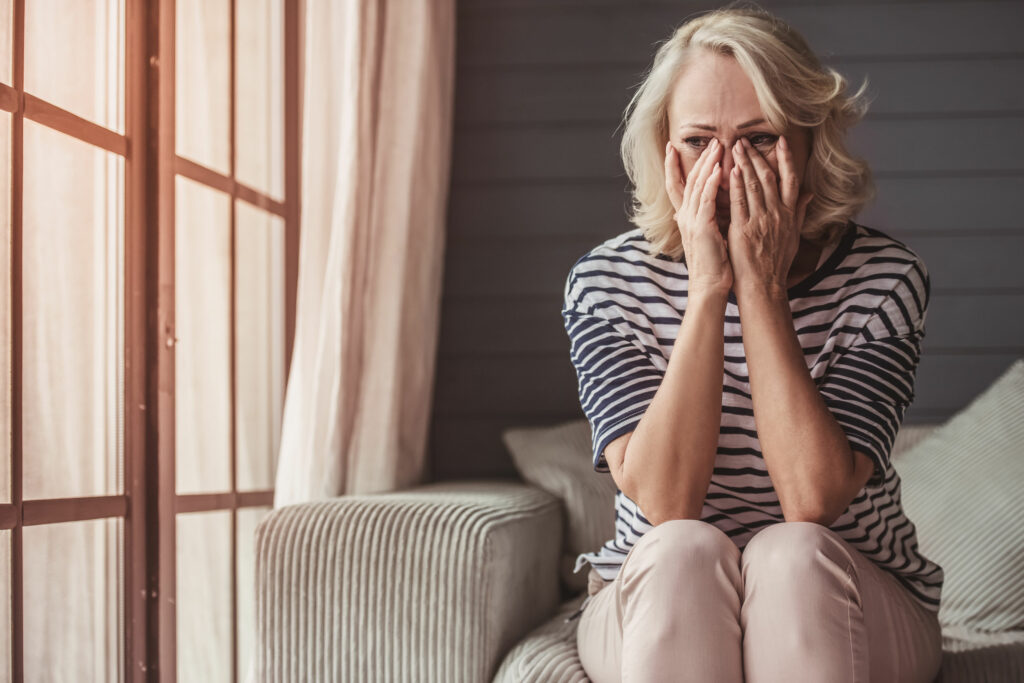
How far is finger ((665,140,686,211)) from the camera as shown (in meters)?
1.44

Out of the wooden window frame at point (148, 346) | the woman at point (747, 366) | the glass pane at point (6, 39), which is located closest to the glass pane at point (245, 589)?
the wooden window frame at point (148, 346)

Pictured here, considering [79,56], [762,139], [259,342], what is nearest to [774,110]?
[762,139]

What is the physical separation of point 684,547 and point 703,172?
0.56 m

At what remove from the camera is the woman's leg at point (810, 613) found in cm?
101

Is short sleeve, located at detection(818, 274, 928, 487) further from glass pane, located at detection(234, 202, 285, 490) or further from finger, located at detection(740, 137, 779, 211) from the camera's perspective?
glass pane, located at detection(234, 202, 285, 490)

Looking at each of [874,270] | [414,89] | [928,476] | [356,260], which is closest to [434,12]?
[414,89]

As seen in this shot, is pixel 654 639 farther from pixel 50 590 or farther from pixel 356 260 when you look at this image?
pixel 356 260

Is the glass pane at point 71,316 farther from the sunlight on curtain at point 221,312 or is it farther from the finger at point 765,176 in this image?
the finger at point 765,176

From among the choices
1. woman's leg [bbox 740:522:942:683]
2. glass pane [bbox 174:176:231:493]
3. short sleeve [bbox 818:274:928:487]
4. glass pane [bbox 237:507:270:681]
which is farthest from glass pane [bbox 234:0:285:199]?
woman's leg [bbox 740:522:942:683]

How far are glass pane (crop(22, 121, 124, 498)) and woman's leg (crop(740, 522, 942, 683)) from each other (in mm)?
900

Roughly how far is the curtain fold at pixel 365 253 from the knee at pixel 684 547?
898mm

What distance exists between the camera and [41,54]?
4.24 feet

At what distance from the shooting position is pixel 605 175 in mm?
2434

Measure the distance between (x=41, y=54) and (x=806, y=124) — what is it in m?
1.03
